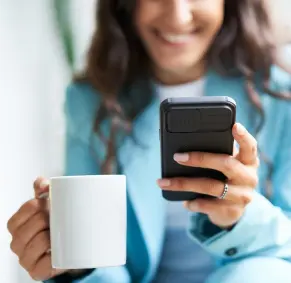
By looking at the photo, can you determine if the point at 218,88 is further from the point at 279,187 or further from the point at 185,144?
the point at 185,144

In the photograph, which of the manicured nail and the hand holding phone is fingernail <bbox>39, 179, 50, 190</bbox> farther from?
the hand holding phone

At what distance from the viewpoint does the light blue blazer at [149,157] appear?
749 mm

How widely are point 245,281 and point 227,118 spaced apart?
0.62ft

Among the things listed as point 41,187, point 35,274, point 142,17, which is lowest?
point 35,274

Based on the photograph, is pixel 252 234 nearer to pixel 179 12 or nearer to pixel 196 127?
pixel 196 127

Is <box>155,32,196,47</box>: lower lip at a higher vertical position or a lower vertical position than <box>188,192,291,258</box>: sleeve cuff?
higher

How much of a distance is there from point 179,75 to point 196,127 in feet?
1.16

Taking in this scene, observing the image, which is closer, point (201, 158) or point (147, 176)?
point (201, 158)

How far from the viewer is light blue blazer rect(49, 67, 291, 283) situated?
29.5 inches

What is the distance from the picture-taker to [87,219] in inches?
19.7

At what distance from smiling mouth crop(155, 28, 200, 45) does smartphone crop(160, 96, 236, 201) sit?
12.7 inches

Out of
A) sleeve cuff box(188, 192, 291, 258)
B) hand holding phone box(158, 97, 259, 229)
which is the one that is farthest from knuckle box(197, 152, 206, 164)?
sleeve cuff box(188, 192, 291, 258)

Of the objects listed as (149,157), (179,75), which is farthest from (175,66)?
(149,157)

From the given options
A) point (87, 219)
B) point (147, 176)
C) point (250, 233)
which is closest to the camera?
point (87, 219)
